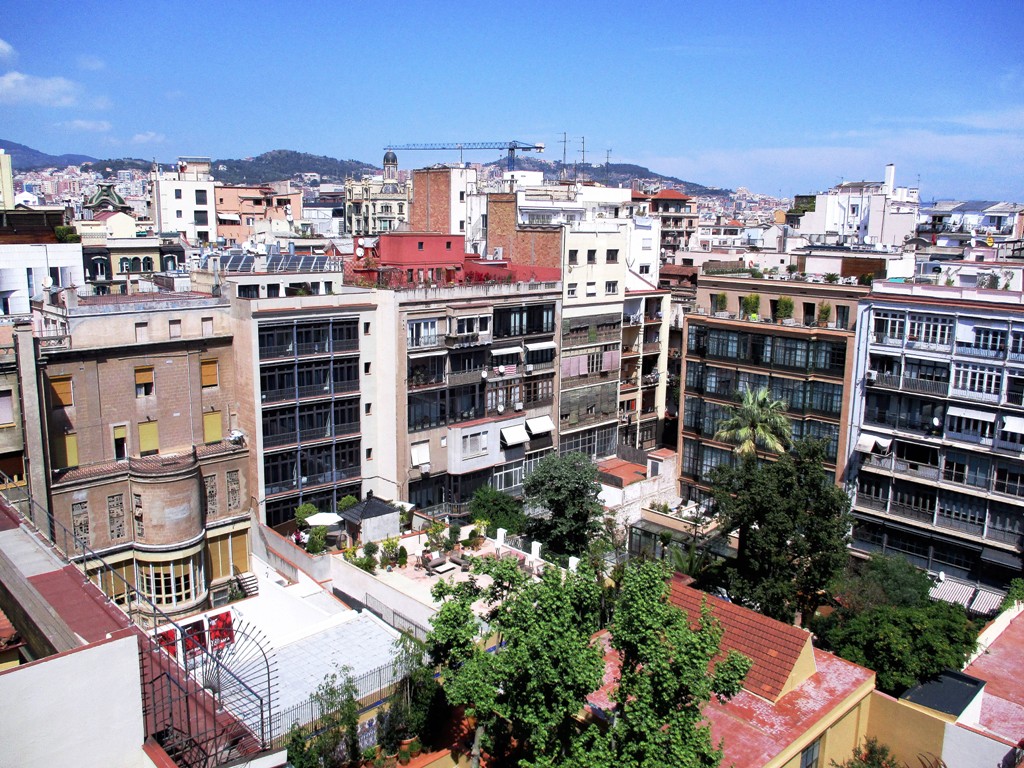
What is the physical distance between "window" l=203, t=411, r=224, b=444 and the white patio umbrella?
5.86 m

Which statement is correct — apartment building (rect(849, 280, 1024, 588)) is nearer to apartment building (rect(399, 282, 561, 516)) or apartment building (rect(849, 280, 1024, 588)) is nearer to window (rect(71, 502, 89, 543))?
apartment building (rect(399, 282, 561, 516))

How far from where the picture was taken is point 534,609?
18344mm

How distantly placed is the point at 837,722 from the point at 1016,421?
22547mm

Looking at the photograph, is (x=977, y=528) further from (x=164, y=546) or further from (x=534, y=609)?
(x=164, y=546)

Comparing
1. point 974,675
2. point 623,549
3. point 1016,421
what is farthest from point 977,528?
point 623,549

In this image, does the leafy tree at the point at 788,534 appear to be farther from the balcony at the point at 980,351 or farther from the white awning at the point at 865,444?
the balcony at the point at 980,351

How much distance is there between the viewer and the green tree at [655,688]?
17.2 m

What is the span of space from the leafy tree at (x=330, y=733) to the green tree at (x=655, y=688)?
561cm

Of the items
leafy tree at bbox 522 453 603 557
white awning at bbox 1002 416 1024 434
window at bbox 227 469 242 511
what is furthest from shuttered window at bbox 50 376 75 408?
white awning at bbox 1002 416 1024 434

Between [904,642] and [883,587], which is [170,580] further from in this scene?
[883,587]

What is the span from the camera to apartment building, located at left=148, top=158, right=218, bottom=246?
90750 millimetres

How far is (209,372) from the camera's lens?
3991 cm

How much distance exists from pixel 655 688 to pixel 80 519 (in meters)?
27.2

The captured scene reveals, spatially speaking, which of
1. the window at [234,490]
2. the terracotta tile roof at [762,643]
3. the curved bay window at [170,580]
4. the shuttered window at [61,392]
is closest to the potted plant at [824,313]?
the terracotta tile roof at [762,643]
